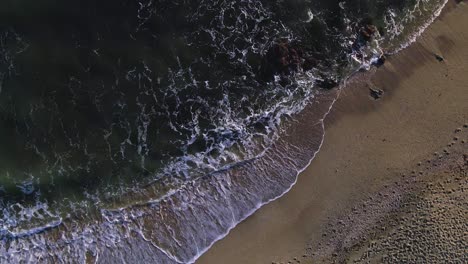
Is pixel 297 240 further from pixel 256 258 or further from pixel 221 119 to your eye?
pixel 221 119

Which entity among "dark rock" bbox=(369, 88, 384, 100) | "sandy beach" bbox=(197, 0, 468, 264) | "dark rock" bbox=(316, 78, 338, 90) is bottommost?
"sandy beach" bbox=(197, 0, 468, 264)

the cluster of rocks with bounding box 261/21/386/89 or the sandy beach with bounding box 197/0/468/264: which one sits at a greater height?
the cluster of rocks with bounding box 261/21/386/89

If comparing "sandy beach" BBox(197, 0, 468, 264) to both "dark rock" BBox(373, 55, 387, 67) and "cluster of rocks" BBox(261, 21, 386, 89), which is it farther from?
"cluster of rocks" BBox(261, 21, 386, 89)

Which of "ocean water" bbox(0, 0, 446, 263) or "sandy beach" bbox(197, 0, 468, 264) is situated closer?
"sandy beach" bbox(197, 0, 468, 264)

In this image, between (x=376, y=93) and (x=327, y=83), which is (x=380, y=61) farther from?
(x=327, y=83)

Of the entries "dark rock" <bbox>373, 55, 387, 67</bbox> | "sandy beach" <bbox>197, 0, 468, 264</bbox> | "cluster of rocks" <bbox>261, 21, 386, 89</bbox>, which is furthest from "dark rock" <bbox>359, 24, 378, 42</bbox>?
"sandy beach" <bbox>197, 0, 468, 264</bbox>

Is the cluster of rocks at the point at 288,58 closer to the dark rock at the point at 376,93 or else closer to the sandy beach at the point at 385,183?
the sandy beach at the point at 385,183

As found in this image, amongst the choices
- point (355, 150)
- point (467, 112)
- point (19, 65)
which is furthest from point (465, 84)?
point (19, 65)
